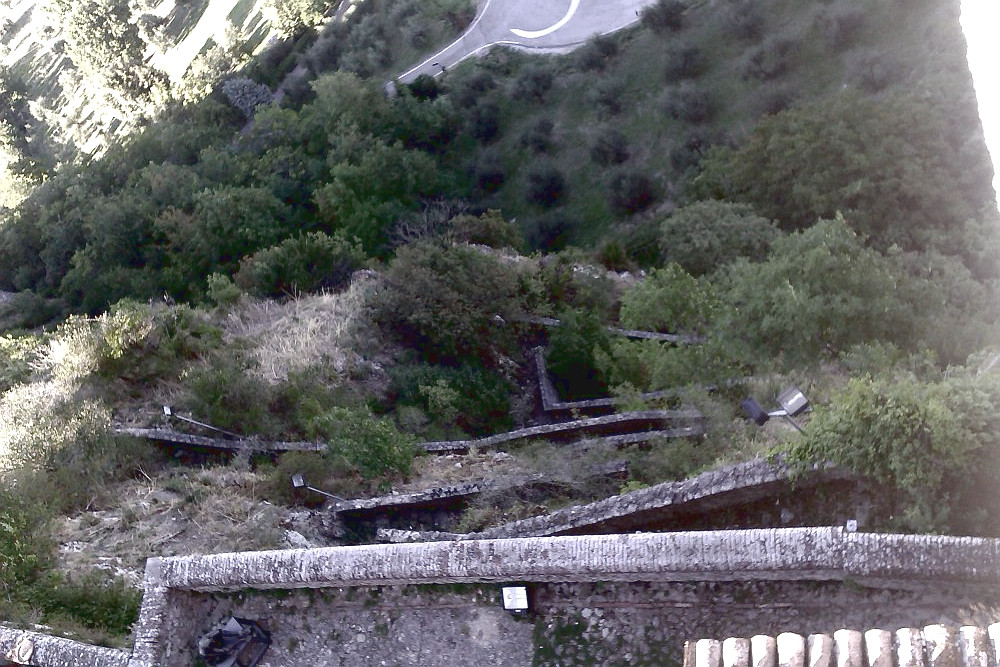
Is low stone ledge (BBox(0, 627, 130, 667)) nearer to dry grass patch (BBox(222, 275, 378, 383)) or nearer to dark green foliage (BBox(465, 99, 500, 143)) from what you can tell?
dry grass patch (BBox(222, 275, 378, 383))

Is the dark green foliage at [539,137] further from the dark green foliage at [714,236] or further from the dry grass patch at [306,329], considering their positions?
the dry grass patch at [306,329]

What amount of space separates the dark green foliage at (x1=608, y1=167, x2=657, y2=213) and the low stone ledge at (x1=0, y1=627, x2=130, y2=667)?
2630 cm

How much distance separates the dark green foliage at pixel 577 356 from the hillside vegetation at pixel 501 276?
0.22ft

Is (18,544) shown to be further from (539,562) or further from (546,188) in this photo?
(546,188)

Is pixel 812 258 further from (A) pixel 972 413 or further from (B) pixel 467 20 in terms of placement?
(B) pixel 467 20

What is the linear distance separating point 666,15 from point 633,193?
9079 mm

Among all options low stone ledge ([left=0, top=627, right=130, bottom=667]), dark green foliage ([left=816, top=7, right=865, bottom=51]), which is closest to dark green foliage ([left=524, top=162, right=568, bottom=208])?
dark green foliage ([left=816, top=7, right=865, bottom=51])

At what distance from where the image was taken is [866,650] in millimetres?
4730

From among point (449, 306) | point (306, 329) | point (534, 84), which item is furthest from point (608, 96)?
point (306, 329)

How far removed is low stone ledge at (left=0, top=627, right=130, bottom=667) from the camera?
7.22m

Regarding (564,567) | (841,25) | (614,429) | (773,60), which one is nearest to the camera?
(564,567)

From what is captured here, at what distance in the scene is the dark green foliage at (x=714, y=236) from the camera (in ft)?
73.5

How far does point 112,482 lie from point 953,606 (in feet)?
39.6

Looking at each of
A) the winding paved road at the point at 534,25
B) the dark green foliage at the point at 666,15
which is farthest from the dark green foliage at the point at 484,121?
the dark green foliage at the point at 666,15
